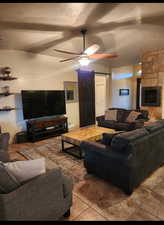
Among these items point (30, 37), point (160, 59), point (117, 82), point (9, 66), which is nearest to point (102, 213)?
point (30, 37)

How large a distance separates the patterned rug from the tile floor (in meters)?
0.28

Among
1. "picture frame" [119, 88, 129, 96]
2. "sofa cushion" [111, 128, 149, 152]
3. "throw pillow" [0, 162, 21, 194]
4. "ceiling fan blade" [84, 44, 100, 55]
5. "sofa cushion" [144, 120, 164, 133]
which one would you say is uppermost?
"ceiling fan blade" [84, 44, 100, 55]

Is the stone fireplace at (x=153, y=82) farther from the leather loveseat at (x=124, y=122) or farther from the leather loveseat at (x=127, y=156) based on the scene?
the leather loveseat at (x=127, y=156)

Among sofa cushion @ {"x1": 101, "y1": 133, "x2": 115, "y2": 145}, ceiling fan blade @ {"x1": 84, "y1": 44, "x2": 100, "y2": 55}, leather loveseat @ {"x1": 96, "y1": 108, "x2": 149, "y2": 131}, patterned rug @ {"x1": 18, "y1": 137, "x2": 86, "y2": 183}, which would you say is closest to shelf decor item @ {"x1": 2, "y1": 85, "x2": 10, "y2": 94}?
patterned rug @ {"x1": 18, "y1": 137, "x2": 86, "y2": 183}

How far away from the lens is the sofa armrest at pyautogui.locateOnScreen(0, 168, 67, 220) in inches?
47.6

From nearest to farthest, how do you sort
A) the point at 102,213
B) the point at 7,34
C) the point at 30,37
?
the point at 102,213, the point at 7,34, the point at 30,37

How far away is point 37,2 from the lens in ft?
6.78

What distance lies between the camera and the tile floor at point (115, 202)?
1.71 meters

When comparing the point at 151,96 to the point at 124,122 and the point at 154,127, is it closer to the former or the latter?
the point at 124,122

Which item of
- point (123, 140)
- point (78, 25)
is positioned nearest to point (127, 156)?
point (123, 140)

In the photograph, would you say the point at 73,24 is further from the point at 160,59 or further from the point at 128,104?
the point at 128,104

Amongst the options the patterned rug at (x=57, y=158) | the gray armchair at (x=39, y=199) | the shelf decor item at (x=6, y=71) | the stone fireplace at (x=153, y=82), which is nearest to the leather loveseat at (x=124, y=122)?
the stone fireplace at (x=153, y=82)

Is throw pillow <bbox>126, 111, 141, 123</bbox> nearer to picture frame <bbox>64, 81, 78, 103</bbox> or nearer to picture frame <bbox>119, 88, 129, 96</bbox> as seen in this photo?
picture frame <bbox>64, 81, 78, 103</bbox>

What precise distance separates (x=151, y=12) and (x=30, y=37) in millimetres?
2579
